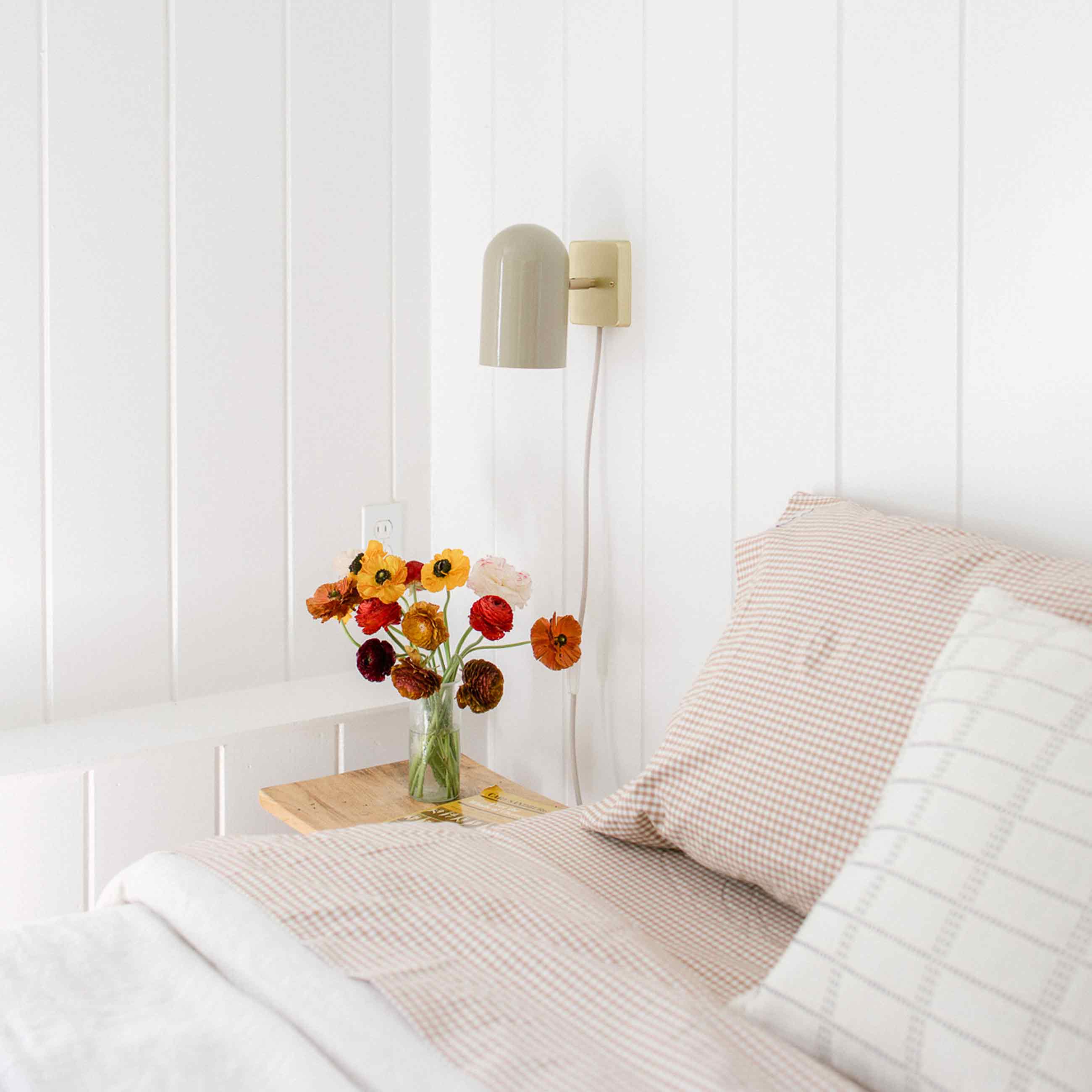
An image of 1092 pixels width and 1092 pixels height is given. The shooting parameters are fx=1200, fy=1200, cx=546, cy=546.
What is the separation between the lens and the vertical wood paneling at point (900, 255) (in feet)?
3.87

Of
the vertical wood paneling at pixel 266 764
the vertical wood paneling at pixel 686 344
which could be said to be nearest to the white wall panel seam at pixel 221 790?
the vertical wood paneling at pixel 266 764

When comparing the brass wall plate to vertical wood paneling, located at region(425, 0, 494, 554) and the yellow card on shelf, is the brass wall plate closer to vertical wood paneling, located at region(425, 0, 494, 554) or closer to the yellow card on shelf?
vertical wood paneling, located at region(425, 0, 494, 554)

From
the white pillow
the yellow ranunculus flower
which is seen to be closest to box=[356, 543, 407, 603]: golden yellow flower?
the yellow ranunculus flower

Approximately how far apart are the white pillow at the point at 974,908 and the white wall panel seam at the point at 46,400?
47.4 inches

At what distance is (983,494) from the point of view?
1.17m

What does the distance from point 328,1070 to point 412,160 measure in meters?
1.52

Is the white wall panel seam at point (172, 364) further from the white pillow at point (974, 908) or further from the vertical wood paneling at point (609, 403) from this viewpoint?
the white pillow at point (974, 908)

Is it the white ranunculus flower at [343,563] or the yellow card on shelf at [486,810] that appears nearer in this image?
the yellow card on shelf at [486,810]

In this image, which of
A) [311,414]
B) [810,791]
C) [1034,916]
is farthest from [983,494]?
[311,414]

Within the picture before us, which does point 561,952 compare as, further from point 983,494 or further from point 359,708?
point 359,708

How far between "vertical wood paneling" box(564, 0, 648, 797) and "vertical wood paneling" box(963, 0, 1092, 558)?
482mm

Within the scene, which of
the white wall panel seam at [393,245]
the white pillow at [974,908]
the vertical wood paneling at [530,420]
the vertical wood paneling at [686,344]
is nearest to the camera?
the white pillow at [974,908]

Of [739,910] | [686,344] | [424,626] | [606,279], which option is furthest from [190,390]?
[739,910]

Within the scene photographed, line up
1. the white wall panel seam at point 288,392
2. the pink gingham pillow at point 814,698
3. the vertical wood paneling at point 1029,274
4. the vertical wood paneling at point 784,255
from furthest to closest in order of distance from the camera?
1. the white wall panel seam at point 288,392
2. the vertical wood paneling at point 784,255
3. the vertical wood paneling at point 1029,274
4. the pink gingham pillow at point 814,698
